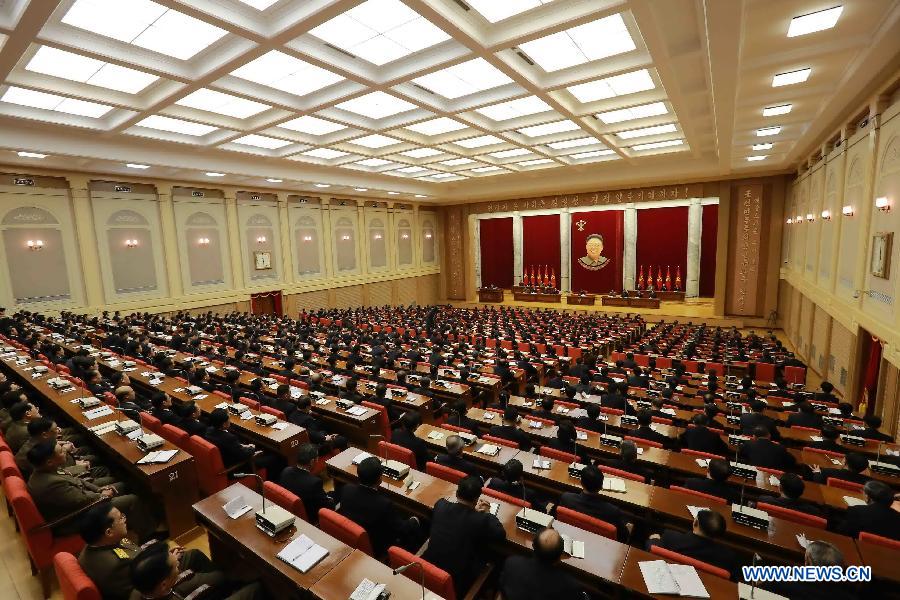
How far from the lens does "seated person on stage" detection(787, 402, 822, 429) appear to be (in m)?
6.21

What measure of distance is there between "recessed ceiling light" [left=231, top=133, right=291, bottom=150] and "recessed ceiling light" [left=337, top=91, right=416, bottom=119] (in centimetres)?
314

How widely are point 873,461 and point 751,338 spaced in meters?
9.76

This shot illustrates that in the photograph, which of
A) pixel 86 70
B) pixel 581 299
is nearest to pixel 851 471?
pixel 86 70

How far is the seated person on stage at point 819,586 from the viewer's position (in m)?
2.84

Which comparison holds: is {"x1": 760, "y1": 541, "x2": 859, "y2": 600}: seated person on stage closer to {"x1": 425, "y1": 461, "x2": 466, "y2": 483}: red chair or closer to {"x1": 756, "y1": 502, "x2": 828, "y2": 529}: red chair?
{"x1": 756, "y1": 502, "x2": 828, "y2": 529}: red chair

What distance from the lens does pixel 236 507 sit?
361cm

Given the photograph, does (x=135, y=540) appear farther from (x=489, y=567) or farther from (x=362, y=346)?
(x=362, y=346)

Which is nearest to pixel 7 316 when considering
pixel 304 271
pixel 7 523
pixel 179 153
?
pixel 179 153

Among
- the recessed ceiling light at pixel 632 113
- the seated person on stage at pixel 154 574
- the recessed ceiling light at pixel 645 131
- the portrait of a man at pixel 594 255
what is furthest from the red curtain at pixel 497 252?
the seated person on stage at pixel 154 574

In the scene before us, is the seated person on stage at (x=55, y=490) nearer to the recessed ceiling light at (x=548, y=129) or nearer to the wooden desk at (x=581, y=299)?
the recessed ceiling light at (x=548, y=129)

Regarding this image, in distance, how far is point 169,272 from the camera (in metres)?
15.7

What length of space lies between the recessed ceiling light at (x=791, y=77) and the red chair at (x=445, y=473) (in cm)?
843

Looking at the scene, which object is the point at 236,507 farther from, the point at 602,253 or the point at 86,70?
the point at 602,253

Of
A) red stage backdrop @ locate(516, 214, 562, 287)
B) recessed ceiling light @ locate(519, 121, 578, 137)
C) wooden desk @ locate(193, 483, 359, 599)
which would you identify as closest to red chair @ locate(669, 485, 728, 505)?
wooden desk @ locate(193, 483, 359, 599)
